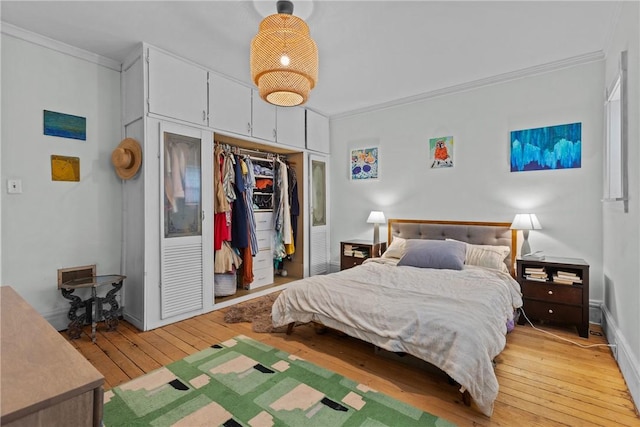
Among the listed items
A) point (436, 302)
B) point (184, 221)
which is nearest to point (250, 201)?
point (184, 221)

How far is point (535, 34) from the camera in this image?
2684mm

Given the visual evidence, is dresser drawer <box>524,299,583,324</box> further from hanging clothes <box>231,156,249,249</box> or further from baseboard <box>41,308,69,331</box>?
baseboard <box>41,308,69,331</box>

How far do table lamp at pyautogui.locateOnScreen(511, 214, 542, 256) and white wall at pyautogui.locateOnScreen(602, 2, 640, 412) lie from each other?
589 mm

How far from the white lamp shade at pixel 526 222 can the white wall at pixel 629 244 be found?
22.9 inches

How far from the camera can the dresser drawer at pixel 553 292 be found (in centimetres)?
278

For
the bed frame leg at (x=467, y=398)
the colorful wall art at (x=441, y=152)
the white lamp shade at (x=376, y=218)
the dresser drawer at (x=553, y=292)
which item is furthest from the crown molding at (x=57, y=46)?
the dresser drawer at (x=553, y=292)

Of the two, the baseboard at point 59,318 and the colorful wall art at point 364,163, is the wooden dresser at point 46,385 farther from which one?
the colorful wall art at point 364,163

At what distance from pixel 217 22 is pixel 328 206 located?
3.12m

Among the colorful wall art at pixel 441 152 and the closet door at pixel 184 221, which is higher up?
the colorful wall art at pixel 441 152

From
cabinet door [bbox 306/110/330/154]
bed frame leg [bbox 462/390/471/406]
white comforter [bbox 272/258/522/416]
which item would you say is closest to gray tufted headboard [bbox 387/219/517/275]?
white comforter [bbox 272/258/522/416]

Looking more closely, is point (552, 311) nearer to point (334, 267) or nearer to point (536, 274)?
point (536, 274)

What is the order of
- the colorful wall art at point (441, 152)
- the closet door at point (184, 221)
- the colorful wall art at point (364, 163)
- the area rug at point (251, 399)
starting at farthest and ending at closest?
the colorful wall art at point (364, 163) < the colorful wall art at point (441, 152) < the closet door at point (184, 221) < the area rug at point (251, 399)

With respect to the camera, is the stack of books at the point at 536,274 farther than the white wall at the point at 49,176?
Yes

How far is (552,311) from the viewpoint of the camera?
2881 mm
